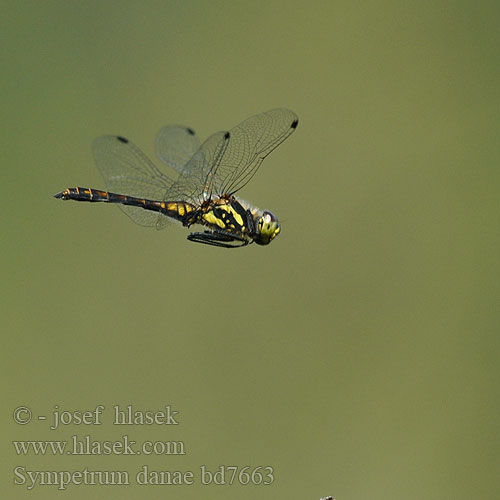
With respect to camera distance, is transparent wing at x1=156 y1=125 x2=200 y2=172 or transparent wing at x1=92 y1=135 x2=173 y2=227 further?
transparent wing at x1=156 y1=125 x2=200 y2=172

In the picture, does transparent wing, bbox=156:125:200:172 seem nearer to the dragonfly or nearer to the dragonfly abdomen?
the dragonfly

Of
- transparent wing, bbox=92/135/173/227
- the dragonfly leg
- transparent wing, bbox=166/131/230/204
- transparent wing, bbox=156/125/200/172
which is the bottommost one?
the dragonfly leg

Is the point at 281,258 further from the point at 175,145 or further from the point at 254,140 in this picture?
the point at 254,140

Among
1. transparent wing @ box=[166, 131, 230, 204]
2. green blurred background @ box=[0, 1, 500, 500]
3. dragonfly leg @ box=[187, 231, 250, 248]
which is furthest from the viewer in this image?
green blurred background @ box=[0, 1, 500, 500]

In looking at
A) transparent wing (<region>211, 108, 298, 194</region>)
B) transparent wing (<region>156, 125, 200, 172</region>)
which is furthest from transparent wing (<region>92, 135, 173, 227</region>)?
transparent wing (<region>211, 108, 298, 194</region>)

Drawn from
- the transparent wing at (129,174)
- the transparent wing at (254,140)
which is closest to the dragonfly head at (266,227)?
the transparent wing at (254,140)
